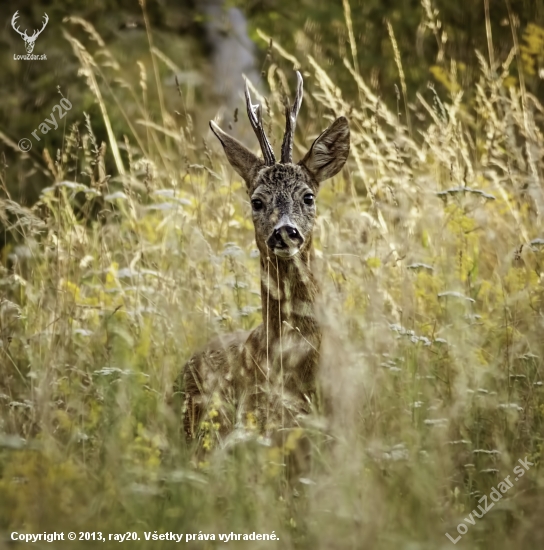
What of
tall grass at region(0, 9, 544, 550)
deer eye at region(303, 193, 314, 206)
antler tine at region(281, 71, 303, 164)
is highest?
antler tine at region(281, 71, 303, 164)

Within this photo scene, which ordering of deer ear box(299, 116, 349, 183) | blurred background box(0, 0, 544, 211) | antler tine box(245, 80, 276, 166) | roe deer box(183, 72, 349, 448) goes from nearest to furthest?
roe deer box(183, 72, 349, 448) → antler tine box(245, 80, 276, 166) → deer ear box(299, 116, 349, 183) → blurred background box(0, 0, 544, 211)

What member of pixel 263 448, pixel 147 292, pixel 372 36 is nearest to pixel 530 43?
pixel 372 36

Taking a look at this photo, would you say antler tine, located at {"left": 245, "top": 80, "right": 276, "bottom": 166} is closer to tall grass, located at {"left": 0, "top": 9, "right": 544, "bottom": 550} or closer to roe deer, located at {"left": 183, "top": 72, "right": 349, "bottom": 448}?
roe deer, located at {"left": 183, "top": 72, "right": 349, "bottom": 448}

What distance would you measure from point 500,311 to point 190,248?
5.94ft

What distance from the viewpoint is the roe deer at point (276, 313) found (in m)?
4.46

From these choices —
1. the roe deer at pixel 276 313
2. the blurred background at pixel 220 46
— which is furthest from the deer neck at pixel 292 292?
the blurred background at pixel 220 46

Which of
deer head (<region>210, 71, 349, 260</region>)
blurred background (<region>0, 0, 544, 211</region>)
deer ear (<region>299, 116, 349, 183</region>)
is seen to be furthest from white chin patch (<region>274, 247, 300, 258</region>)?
blurred background (<region>0, 0, 544, 211</region>)

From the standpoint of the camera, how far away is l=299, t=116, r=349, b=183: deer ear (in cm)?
523

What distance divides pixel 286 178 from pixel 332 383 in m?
1.26

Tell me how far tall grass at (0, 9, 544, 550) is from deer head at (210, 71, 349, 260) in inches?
9.9

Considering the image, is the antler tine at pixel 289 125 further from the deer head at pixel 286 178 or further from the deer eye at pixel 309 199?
the deer eye at pixel 309 199

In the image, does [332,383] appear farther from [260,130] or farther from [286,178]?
[260,130]

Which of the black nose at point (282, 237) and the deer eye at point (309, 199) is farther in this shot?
the deer eye at point (309, 199)

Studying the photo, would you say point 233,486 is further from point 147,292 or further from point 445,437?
point 147,292
